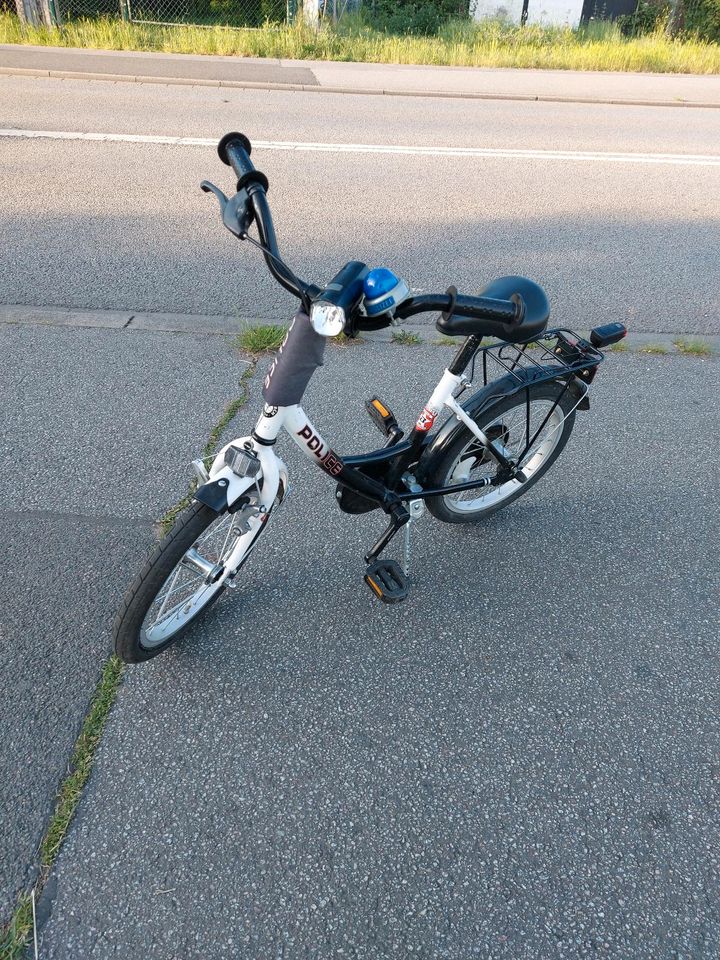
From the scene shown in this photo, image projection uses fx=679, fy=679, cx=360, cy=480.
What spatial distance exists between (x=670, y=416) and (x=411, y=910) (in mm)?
2979

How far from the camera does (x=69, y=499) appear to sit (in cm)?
299

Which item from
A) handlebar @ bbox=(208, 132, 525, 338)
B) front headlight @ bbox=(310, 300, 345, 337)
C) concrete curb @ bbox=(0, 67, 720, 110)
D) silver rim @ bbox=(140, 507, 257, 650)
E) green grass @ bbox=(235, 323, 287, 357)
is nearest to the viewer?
front headlight @ bbox=(310, 300, 345, 337)

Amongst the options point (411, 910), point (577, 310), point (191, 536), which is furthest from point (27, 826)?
point (577, 310)

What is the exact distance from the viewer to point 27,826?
6.17ft

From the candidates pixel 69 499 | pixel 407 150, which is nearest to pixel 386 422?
pixel 69 499

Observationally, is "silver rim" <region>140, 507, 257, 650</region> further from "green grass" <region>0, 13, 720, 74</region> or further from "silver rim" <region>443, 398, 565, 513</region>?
"green grass" <region>0, 13, 720, 74</region>

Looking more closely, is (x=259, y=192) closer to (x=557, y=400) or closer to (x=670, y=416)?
(x=557, y=400)

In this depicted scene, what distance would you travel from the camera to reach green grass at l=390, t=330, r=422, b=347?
14.1ft

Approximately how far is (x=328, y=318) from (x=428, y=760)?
140cm

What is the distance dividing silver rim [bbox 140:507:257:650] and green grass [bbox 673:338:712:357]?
335 cm

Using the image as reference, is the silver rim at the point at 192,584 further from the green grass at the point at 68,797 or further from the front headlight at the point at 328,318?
the front headlight at the point at 328,318

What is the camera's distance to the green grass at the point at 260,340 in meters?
4.09

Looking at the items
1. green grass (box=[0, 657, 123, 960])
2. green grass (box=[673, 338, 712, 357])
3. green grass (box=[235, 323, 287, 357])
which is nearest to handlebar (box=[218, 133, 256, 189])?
green grass (box=[0, 657, 123, 960])

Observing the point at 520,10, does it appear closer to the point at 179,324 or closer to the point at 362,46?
the point at 362,46
